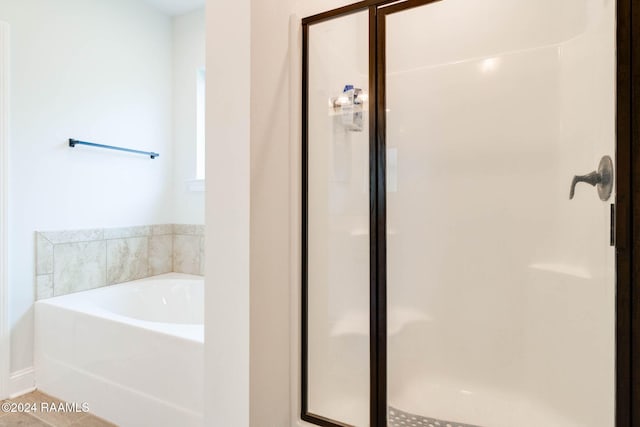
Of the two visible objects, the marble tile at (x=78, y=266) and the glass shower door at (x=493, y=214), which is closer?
the glass shower door at (x=493, y=214)

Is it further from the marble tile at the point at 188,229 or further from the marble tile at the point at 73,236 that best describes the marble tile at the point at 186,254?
the marble tile at the point at 73,236

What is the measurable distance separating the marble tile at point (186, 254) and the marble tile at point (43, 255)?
936mm

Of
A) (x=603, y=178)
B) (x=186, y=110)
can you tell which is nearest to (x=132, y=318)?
(x=186, y=110)

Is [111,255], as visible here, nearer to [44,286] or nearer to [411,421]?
[44,286]

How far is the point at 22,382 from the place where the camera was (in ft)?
7.16

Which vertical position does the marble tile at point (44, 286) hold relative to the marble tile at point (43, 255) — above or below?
below

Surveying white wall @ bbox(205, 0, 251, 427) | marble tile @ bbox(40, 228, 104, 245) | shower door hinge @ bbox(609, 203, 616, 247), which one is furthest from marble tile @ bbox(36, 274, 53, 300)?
shower door hinge @ bbox(609, 203, 616, 247)

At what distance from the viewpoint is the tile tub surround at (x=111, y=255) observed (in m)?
2.34

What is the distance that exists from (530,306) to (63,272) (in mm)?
2706

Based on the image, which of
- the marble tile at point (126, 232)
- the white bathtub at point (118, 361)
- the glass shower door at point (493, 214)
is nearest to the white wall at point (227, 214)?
the white bathtub at point (118, 361)

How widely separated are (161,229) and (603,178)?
9.63 ft

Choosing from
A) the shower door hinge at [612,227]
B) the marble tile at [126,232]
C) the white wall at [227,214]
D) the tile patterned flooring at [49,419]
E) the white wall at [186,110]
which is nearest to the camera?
the shower door hinge at [612,227]

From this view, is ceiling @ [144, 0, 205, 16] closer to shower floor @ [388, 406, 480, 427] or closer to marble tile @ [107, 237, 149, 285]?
marble tile @ [107, 237, 149, 285]

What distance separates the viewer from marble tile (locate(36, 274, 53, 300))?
2.28 metres
